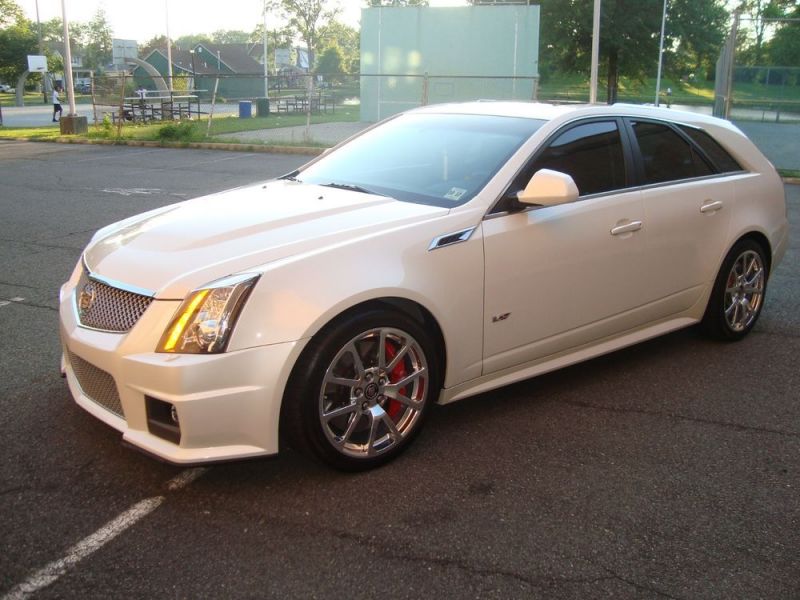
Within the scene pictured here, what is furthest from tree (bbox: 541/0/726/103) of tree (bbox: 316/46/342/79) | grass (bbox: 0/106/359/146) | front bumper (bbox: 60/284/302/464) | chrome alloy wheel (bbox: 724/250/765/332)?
tree (bbox: 316/46/342/79)

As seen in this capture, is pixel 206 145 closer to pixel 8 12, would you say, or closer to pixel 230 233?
pixel 230 233

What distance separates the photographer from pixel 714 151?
5504mm

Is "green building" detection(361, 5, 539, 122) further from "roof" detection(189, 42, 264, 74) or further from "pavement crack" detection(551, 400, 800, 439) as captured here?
"roof" detection(189, 42, 264, 74)

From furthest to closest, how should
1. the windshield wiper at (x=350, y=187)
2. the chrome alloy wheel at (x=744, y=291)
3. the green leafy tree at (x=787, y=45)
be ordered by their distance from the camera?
the green leafy tree at (x=787, y=45) → the chrome alloy wheel at (x=744, y=291) → the windshield wiper at (x=350, y=187)

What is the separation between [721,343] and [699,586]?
310 cm

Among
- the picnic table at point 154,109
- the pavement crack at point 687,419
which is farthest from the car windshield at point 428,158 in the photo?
the picnic table at point 154,109

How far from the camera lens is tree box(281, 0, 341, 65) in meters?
99.2

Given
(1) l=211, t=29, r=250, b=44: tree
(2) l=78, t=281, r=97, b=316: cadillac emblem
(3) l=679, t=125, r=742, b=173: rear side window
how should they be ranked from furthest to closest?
(1) l=211, t=29, r=250, b=44: tree < (3) l=679, t=125, r=742, b=173: rear side window < (2) l=78, t=281, r=97, b=316: cadillac emblem

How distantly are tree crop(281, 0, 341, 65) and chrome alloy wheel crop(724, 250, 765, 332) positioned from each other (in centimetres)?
9715

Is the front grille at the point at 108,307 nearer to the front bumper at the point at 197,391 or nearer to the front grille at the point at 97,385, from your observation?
the front bumper at the point at 197,391

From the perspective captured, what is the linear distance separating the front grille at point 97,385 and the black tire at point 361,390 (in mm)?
726

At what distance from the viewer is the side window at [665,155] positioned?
4961 mm

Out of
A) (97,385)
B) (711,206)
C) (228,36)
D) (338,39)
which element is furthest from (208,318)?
(228,36)

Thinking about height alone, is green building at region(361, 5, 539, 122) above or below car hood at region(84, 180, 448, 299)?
above
